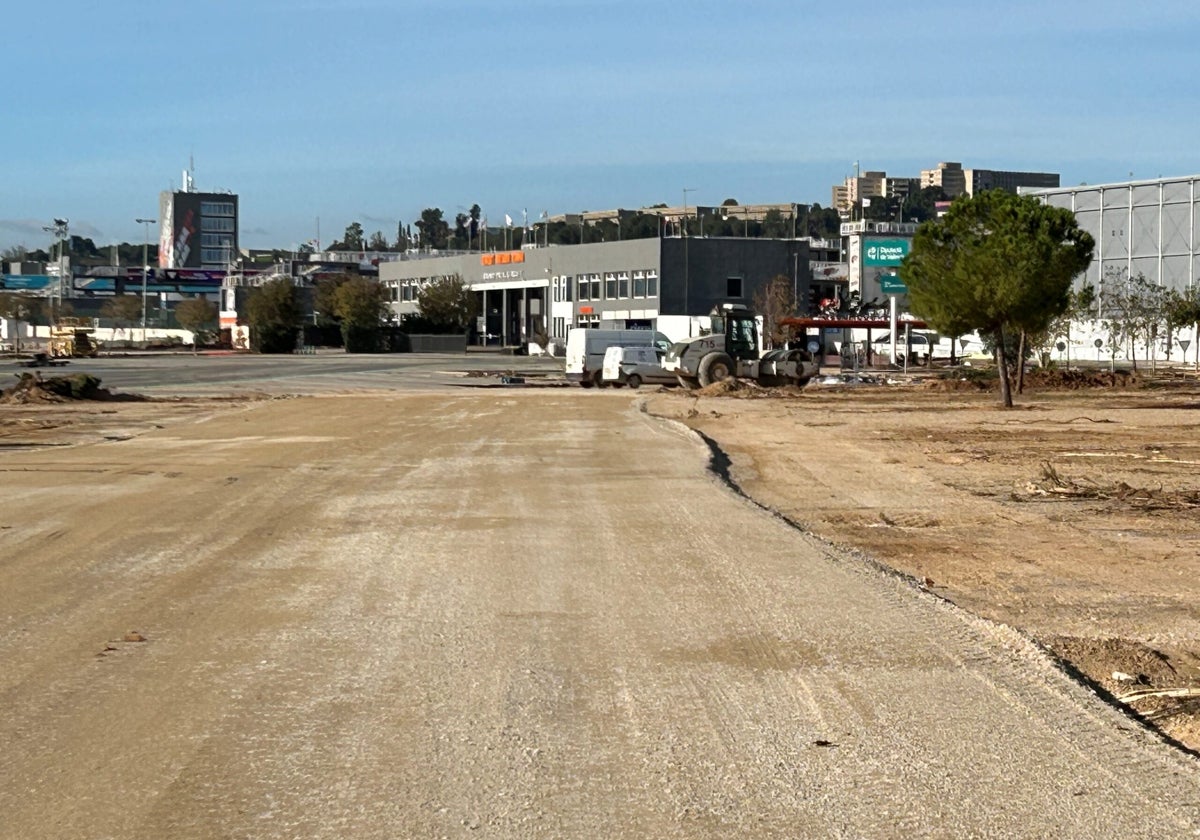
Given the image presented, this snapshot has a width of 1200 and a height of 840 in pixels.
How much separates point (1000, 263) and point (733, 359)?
17201mm

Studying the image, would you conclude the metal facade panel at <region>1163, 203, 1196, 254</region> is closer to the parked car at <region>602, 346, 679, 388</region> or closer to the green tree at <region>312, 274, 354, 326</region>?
the parked car at <region>602, 346, 679, 388</region>

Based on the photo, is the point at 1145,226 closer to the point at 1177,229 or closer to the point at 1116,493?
the point at 1177,229

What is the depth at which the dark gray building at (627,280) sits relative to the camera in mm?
118875

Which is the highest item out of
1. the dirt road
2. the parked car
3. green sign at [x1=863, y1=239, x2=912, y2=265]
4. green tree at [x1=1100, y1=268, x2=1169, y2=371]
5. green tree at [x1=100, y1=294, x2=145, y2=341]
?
green sign at [x1=863, y1=239, x2=912, y2=265]

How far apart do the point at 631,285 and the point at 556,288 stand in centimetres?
1335

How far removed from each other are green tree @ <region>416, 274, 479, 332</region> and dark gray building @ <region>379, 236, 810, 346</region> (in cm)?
514

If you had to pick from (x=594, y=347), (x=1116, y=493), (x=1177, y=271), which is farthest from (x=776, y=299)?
(x=1116, y=493)

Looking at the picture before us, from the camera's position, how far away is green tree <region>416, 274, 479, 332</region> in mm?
138750

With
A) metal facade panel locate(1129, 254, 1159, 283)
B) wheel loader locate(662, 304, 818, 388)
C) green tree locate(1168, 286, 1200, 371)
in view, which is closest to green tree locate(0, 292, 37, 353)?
wheel loader locate(662, 304, 818, 388)

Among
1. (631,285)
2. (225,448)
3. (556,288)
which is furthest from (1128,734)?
(556,288)

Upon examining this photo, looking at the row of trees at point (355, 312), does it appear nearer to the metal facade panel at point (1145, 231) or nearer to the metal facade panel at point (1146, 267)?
the metal facade panel at point (1146, 267)

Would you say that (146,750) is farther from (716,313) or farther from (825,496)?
(716,313)

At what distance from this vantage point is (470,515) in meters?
16.2

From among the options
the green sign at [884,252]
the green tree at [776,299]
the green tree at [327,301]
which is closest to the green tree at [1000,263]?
the green sign at [884,252]
